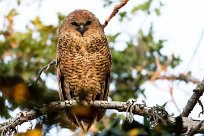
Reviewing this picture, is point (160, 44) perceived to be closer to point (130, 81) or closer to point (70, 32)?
point (130, 81)

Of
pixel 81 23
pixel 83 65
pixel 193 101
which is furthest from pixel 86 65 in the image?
pixel 193 101

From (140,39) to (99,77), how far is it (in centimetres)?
310

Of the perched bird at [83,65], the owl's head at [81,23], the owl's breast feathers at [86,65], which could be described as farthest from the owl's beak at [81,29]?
the owl's breast feathers at [86,65]

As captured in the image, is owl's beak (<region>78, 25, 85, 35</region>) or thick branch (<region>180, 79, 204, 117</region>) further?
owl's beak (<region>78, 25, 85, 35</region>)

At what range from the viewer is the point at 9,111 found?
57.6 inches

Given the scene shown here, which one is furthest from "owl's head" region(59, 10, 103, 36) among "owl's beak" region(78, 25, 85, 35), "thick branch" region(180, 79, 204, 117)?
"thick branch" region(180, 79, 204, 117)

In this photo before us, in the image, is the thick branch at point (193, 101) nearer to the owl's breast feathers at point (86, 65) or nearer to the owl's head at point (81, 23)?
the owl's breast feathers at point (86, 65)

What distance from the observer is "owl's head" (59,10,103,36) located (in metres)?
Answer: 5.91

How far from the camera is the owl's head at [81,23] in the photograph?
19.4ft

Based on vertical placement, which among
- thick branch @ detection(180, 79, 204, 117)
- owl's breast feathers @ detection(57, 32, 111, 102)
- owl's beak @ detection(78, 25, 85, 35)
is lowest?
thick branch @ detection(180, 79, 204, 117)

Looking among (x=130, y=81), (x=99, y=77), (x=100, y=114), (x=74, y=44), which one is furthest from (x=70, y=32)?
(x=130, y=81)

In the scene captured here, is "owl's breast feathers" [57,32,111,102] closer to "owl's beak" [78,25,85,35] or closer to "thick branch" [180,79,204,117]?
"owl's beak" [78,25,85,35]

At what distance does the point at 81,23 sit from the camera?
6.12 m

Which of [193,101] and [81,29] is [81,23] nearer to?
[81,29]
